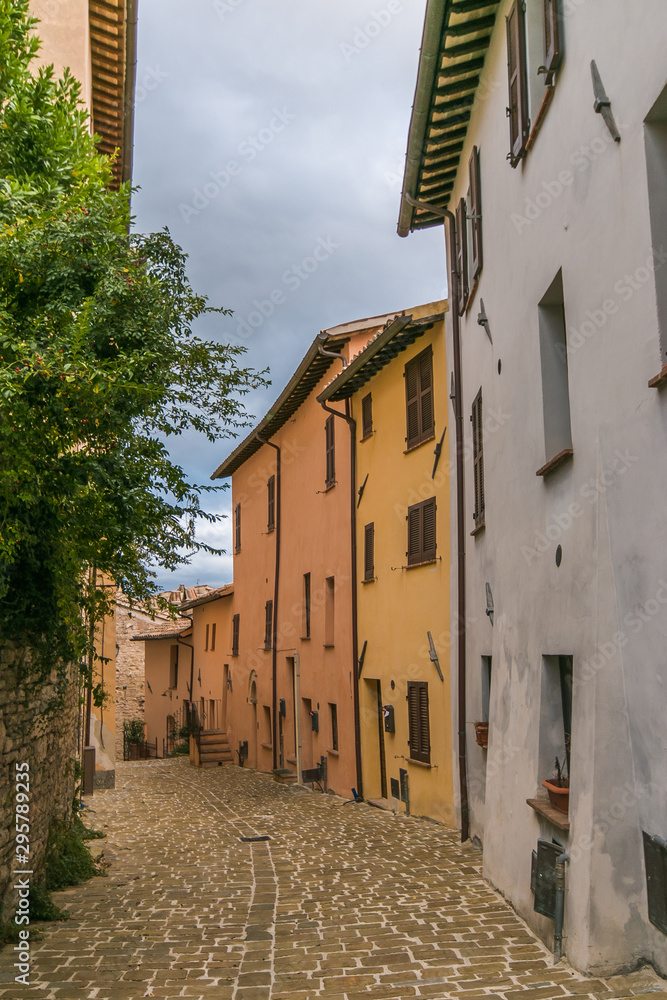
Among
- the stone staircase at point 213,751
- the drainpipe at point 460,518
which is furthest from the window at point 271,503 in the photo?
the drainpipe at point 460,518

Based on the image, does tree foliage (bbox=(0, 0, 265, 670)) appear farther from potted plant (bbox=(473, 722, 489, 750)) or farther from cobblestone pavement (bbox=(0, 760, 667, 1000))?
potted plant (bbox=(473, 722, 489, 750))

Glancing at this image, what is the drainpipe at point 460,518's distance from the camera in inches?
422

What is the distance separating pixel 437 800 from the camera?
12016 mm

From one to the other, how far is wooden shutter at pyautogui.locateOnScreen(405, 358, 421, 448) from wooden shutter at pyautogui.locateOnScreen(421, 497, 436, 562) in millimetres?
1115

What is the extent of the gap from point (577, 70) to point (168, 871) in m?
8.66

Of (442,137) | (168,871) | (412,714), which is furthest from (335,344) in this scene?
(168,871)

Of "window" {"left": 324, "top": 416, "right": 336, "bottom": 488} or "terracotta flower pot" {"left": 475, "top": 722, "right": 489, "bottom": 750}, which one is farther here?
"window" {"left": 324, "top": 416, "right": 336, "bottom": 488}

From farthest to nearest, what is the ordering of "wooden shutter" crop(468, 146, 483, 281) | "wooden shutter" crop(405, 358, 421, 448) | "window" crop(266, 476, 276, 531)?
"window" crop(266, 476, 276, 531) → "wooden shutter" crop(405, 358, 421, 448) → "wooden shutter" crop(468, 146, 483, 281)

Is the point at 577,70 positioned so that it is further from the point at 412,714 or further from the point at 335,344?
the point at 335,344

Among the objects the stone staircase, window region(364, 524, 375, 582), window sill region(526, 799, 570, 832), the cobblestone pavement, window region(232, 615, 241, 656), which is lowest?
the stone staircase

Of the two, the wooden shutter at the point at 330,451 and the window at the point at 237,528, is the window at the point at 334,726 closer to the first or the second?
the wooden shutter at the point at 330,451

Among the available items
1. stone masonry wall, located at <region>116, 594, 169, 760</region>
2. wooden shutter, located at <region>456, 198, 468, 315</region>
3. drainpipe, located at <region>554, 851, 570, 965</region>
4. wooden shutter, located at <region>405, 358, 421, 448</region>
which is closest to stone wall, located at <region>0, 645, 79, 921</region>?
drainpipe, located at <region>554, 851, 570, 965</region>

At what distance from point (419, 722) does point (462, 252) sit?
679cm

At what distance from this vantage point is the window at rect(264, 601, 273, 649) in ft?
75.3
